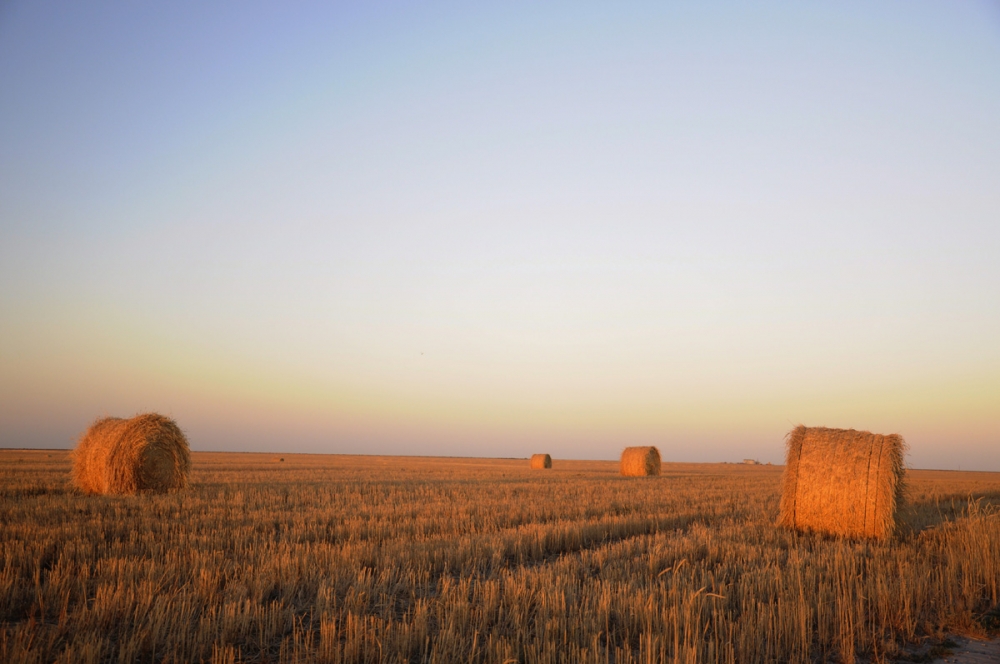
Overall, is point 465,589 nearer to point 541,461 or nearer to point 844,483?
point 844,483

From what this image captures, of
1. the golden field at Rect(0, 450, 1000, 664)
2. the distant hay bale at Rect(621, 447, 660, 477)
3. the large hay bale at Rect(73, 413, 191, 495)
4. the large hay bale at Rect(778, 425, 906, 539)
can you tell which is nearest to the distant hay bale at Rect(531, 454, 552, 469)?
the distant hay bale at Rect(621, 447, 660, 477)

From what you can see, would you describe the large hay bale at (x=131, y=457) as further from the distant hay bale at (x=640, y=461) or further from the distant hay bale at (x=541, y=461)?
the distant hay bale at (x=541, y=461)

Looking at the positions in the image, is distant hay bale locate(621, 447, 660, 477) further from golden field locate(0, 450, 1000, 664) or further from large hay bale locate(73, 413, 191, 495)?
large hay bale locate(73, 413, 191, 495)

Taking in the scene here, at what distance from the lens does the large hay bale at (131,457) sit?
1324cm

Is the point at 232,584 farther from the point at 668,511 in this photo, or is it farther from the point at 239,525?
the point at 668,511

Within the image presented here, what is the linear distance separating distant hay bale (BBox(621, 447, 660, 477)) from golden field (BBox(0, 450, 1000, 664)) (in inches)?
639

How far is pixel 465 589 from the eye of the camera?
5234mm

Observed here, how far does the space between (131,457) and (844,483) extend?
1414cm

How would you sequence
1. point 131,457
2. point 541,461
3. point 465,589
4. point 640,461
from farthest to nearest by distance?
point 541,461
point 640,461
point 131,457
point 465,589

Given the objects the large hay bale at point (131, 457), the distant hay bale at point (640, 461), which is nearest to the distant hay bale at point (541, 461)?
the distant hay bale at point (640, 461)

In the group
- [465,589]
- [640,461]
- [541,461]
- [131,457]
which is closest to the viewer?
[465,589]

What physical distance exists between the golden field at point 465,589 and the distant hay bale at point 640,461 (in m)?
16.2

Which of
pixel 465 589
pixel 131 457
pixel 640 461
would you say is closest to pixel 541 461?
pixel 640 461

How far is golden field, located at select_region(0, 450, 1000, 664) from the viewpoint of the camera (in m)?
4.04
